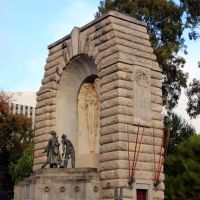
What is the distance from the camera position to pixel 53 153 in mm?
20891

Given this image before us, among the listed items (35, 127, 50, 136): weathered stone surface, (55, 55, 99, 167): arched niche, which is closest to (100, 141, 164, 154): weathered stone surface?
(55, 55, 99, 167): arched niche

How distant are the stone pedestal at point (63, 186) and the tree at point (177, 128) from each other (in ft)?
57.3

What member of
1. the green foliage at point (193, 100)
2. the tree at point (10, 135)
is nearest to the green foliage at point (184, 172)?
the green foliage at point (193, 100)

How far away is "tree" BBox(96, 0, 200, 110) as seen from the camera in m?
31.1

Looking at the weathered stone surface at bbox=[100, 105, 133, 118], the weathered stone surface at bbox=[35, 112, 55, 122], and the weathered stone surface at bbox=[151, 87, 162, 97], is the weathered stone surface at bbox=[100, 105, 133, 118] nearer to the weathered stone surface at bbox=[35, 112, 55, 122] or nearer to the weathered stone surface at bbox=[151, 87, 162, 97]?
the weathered stone surface at bbox=[151, 87, 162, 97]

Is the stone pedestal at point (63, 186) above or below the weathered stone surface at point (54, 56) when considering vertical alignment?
below

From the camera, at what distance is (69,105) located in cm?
2394

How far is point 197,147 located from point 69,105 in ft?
29.3

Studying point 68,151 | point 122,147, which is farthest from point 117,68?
point 68,151

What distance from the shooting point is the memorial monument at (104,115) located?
19.1m

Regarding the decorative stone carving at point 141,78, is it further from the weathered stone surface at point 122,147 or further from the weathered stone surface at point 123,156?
the weathered stone surface at point 123,156

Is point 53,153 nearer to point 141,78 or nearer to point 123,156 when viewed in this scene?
point 123,156

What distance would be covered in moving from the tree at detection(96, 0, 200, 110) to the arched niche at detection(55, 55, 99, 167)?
8417mm

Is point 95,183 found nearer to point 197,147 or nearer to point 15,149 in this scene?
point 197,147
